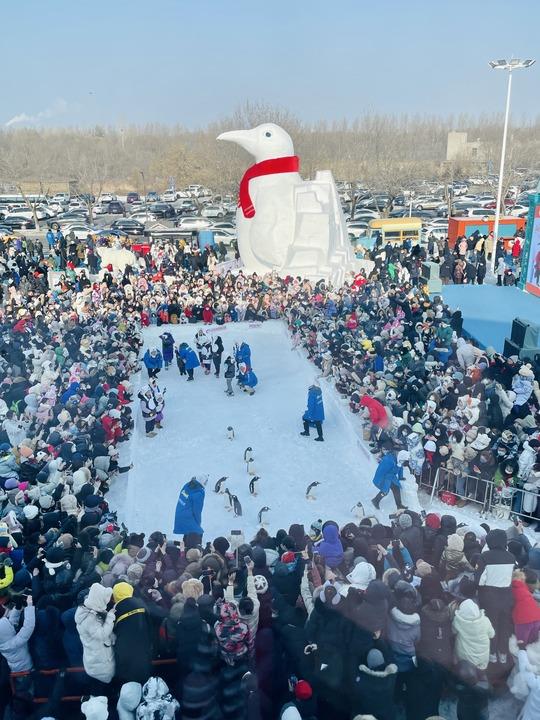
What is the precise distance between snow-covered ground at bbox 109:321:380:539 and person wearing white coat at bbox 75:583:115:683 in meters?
3.17

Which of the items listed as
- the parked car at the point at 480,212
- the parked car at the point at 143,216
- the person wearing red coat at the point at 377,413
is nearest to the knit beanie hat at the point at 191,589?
the person wearing red coat at the point at 377,413

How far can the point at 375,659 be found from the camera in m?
4.31

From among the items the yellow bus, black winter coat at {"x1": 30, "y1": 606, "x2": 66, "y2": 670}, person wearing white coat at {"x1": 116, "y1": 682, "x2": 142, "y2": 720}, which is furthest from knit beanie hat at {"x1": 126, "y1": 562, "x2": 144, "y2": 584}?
the yellow bus

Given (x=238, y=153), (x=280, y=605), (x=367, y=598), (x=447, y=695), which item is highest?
(x=238, y=153)

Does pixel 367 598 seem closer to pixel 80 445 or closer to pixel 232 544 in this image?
pixel 232 544

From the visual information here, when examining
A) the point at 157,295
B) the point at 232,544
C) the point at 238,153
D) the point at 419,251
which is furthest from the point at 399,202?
the point at 232,544

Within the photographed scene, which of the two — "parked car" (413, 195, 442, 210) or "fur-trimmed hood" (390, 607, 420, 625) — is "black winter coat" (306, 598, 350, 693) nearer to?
"fur-trimmed hood" (390, 607, 420, 625)

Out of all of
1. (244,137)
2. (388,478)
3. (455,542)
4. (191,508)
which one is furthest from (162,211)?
(455,542)

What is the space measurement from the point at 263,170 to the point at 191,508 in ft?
45.4

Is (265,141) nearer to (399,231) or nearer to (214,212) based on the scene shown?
(399,231)

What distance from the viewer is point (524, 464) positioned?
24.3 feet

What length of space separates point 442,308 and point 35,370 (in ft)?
28.2

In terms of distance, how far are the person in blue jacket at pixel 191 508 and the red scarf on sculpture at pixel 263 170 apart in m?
13.2

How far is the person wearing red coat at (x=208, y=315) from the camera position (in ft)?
55.1
